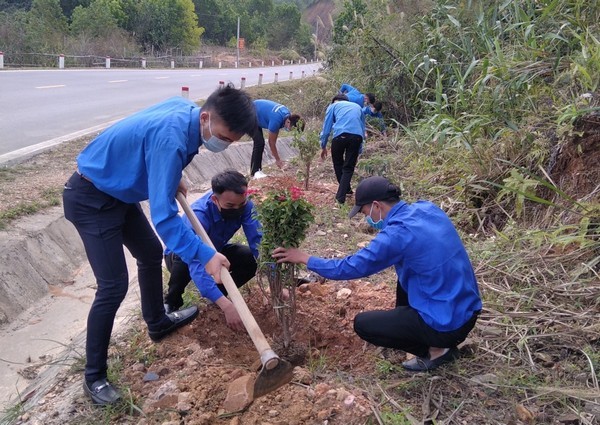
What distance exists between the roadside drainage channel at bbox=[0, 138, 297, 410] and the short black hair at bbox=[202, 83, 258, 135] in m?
1.62

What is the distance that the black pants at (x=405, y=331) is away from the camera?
2.69 meters

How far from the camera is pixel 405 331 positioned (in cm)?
275

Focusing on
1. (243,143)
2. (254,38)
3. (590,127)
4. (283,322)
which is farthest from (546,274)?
(254,38)

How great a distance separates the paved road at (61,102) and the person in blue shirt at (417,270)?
4.91 metres

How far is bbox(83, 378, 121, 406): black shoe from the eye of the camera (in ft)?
8.32

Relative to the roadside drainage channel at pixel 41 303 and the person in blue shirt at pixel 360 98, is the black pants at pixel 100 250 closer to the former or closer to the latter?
the roadside drainage channel at pixel 41 303

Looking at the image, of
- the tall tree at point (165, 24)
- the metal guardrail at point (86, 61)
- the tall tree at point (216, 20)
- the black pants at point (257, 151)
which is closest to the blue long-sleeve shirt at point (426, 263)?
the black pants at point (257, 151)

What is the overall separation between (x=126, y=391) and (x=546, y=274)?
268cm

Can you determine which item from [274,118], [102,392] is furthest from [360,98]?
[102,392]

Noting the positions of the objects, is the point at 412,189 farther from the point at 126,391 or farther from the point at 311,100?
the point at 311,100

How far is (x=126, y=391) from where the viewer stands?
2652 mm

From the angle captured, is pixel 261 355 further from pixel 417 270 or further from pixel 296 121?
pixel 296 121

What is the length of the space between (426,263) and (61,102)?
33.5 feet

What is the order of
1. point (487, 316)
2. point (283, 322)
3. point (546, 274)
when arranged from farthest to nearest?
1. point (546, 274)
2. point (487, 316)
3. point (283, 322)
